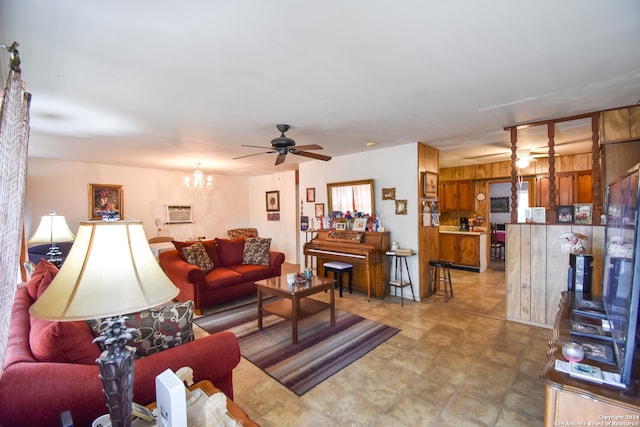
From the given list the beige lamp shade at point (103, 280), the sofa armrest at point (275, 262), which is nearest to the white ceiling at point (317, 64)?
the beige lamp shade at point (103, 280)

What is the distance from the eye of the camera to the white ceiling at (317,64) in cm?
145

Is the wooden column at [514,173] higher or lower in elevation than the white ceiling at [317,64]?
lower

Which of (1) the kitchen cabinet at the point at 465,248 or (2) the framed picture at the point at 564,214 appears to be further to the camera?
(1) the kitchen cabinet at the point at 465,248

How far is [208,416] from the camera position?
1.05 meters

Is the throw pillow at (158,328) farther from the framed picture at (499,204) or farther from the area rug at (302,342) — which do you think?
the framed picture at (499,204)

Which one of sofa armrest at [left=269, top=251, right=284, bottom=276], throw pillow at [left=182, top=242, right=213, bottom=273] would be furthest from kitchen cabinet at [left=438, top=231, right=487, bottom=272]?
throw pillow at [left=182, top=242, right=213, bottom=273]

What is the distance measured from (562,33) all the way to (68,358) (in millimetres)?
3130

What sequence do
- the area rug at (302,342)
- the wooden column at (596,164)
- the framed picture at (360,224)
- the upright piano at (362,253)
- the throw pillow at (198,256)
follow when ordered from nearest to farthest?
1. the area rug at (302,342)
2. the wooden column at (596,164)
3. the throw pillow at (198,256)
4. the upright piano at (362,253)
5. the framed picture at (360,224)

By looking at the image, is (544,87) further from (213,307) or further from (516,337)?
(213,307)

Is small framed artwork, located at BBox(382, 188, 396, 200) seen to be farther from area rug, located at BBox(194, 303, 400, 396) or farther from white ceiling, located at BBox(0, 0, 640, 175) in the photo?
area rug, located at BBox(194, 303, 400, 396)

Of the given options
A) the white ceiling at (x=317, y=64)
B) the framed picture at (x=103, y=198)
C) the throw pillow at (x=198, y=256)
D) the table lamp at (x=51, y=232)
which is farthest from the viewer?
the framed picture at (x=103, y=198)

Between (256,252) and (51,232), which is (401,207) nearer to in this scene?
(256,252)

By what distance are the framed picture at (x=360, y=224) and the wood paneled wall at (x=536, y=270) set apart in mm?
2076

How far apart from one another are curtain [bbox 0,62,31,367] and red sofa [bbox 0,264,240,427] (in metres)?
0.15
